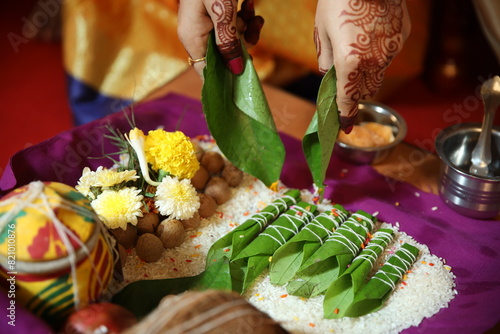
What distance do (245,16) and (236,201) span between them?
1.50 feet

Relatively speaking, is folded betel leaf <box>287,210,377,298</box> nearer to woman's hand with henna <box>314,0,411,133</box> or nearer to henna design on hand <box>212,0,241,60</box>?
woman's hand with henna <box>314,0,411,133</box>

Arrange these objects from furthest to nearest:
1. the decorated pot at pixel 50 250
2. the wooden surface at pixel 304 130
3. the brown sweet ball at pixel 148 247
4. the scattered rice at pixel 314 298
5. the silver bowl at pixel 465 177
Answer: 1. the wooden surface at pixel 304 130
2. the silver bowl at pixel 465 177
3. the brown sweet ball at pixel 148 247
4. the scattered rice at pixel 314 298
5. the decorated pot at pixel 50 250

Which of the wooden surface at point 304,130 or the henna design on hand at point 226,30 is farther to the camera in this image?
the wooden surface at point 304,130

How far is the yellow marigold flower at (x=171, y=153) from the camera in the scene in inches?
47.8

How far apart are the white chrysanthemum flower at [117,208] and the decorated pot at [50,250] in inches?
7.0

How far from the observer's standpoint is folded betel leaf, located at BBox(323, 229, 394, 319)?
3.45 ft

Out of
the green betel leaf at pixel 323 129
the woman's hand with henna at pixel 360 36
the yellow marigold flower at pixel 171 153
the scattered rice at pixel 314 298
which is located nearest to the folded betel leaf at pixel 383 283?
the scattered rice at pixel 314 298

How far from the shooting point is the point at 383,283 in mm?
1101

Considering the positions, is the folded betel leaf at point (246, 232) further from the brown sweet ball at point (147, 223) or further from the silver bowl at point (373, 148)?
the silver bowl at point (373, 148)

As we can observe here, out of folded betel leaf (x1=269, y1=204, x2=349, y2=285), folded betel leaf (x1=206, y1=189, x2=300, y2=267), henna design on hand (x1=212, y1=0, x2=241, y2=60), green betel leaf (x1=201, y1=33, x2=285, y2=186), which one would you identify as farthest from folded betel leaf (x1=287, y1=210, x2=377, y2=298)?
henna design on hand (x1=212, y1=0, x2=241, y2=60)

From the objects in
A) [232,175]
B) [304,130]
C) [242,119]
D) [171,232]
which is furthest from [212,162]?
[304,130]

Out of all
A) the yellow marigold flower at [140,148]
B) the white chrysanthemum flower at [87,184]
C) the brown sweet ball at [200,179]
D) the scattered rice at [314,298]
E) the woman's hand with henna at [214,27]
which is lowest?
the scattered rice at [314,298]

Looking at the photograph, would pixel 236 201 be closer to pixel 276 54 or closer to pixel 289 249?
pixel 289 249

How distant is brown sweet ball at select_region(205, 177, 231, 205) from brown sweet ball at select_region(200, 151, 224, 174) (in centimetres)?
5
